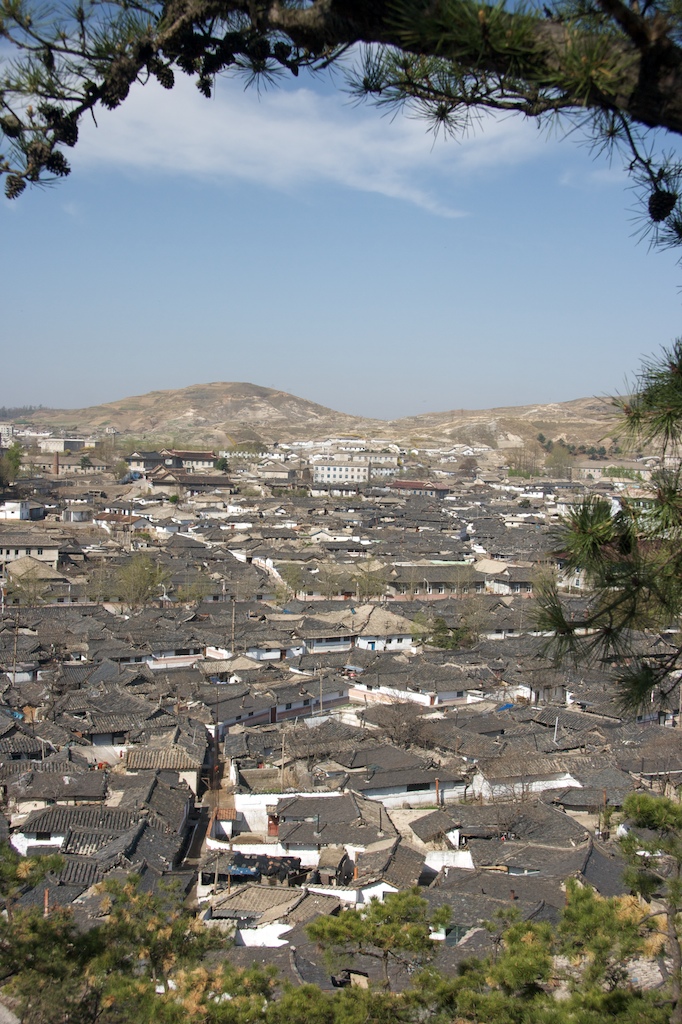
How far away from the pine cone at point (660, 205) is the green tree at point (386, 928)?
158 inches

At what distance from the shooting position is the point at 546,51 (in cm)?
158

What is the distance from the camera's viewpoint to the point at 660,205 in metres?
1.84

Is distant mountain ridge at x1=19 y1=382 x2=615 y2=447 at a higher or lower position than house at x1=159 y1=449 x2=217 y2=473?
higher

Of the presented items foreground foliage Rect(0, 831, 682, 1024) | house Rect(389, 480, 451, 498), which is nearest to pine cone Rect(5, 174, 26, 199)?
foreground foliage Rect(0, 831, 682, 1024)

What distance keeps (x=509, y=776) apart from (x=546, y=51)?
1037cm

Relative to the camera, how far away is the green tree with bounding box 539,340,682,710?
1.91 metres

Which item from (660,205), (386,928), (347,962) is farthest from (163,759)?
(660,205)

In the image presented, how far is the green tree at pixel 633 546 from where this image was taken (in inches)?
75.3

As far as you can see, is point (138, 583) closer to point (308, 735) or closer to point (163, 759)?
point (308, 735)

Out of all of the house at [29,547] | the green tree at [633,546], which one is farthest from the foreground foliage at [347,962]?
the house at [29,547]

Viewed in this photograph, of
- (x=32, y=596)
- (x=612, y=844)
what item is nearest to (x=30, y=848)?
A: (x=612, y=844)

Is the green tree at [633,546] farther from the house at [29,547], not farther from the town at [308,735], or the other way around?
the house at [29,547]

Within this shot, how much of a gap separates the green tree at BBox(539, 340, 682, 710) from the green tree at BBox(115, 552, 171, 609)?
19619 millimetres

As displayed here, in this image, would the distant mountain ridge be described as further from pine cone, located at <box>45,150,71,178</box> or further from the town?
pine cone, located at <box>45,150,71,178</box>
